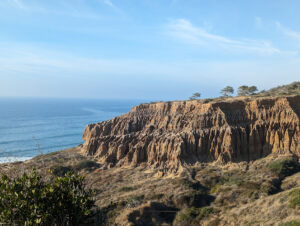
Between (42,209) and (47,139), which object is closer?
(42,209)

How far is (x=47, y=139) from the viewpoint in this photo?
10706 cm

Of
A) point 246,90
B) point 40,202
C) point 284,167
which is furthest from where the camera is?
point 246,90

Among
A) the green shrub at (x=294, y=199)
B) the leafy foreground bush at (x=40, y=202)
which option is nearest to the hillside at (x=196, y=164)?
the green shrub at (x=294, y=199)

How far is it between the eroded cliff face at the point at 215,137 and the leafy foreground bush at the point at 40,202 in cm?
2978

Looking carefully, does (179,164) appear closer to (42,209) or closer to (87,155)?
(87,155)

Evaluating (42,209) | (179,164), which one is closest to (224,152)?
(179,164)

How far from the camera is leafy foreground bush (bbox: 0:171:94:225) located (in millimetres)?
14031

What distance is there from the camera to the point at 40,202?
47.9ft

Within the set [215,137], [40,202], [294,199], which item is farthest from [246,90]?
[40,202]

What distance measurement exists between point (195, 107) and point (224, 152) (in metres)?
13.8

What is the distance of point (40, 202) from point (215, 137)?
38.2m

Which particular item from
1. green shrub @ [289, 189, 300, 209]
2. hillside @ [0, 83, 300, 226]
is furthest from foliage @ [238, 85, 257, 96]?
green shrub @ [289, 189, 300, 209]

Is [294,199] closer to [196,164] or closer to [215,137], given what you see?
[196,164]

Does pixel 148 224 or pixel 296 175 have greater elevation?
pixel 296 175
